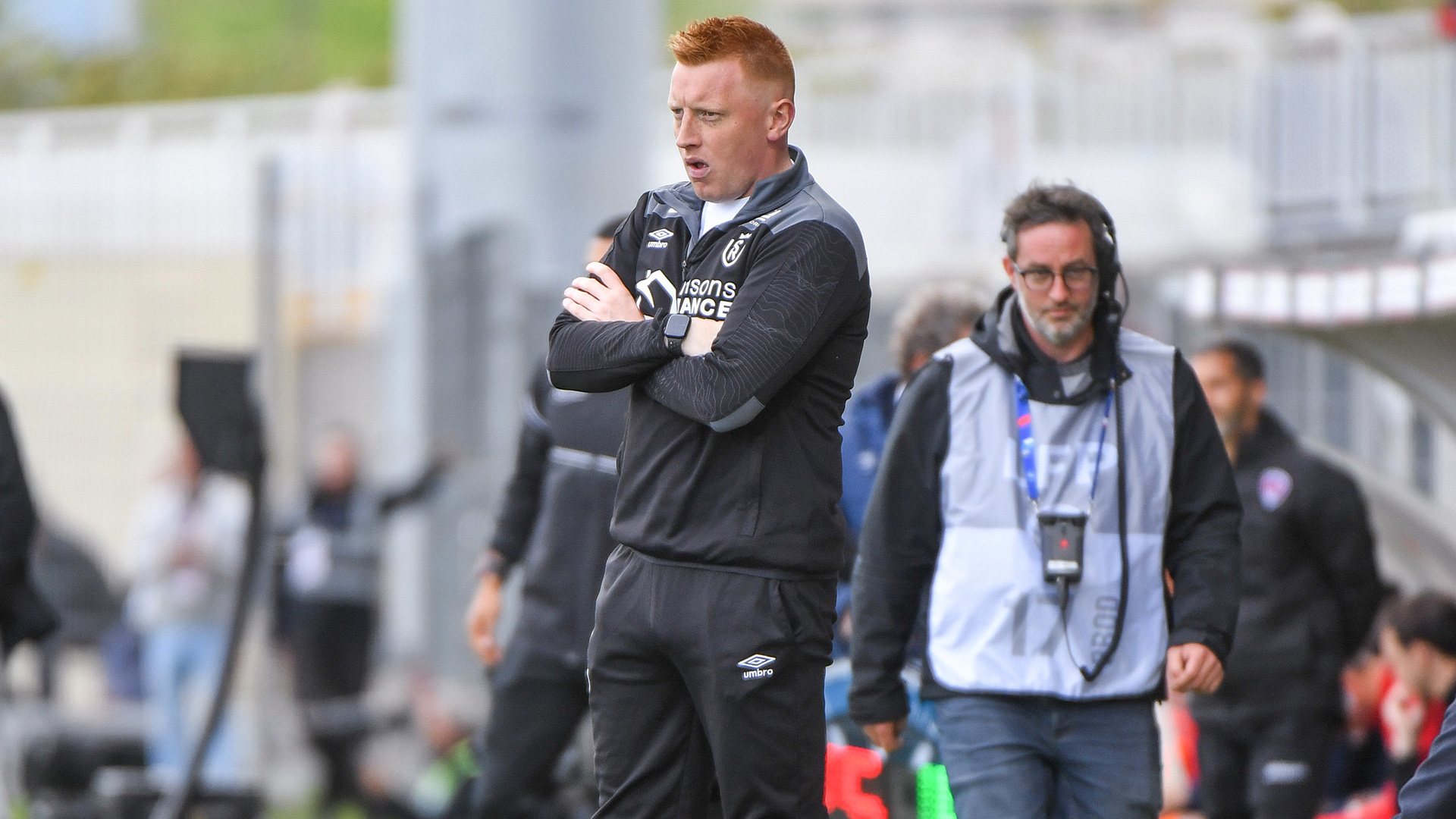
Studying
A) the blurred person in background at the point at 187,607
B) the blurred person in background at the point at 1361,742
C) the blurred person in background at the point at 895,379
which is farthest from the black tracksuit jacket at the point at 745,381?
the blurred person in background at the point at 187,607

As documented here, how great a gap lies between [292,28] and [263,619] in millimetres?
27768

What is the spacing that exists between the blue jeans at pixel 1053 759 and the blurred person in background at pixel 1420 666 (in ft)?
7.96

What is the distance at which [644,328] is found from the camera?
11.9 ft

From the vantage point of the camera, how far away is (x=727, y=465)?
360cm

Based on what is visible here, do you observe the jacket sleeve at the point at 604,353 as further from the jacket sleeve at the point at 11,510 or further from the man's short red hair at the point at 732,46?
the jacket sleeve at the point at 11,510

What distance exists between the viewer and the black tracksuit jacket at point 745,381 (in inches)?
140

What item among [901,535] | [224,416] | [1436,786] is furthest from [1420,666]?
[224,416]

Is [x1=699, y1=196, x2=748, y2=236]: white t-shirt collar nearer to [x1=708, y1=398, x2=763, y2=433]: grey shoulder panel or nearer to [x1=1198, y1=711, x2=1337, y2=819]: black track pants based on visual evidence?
[x1=708, y1=398, x2=763, y2=433]: grey shoulder panel

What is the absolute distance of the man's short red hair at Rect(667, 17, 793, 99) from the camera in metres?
3.59

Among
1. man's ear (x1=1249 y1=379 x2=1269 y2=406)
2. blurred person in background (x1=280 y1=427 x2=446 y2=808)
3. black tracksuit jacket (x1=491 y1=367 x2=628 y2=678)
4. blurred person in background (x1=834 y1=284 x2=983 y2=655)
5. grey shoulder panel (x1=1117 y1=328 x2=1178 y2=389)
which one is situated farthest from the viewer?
blurred person in background (x1=280 y1=427 x2=446 y2=808)

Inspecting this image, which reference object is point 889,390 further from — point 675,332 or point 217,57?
point 217,57

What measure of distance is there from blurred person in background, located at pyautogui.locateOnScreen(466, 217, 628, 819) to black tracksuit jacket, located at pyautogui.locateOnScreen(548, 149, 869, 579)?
1.79 metres

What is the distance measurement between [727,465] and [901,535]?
0.93 m

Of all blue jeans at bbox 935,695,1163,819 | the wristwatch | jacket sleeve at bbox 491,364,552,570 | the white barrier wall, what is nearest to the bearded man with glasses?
blue jeans at bbox 935,695,1163,819
